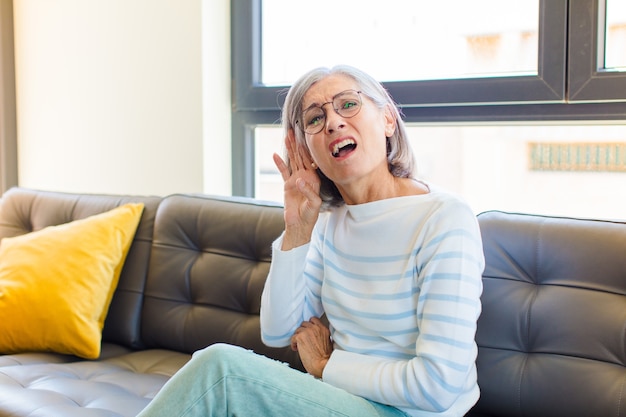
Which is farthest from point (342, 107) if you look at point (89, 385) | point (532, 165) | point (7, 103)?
point (7, 103)

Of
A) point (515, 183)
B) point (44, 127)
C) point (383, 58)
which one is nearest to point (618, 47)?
point (515, 183)

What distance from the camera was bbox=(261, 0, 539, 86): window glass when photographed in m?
2.18

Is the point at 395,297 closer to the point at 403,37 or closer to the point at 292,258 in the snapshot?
the point at 292,258

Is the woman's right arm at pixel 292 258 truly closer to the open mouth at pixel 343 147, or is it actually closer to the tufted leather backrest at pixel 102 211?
the open mouth at pixel 343 147

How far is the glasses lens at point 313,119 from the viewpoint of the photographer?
63.1 inches

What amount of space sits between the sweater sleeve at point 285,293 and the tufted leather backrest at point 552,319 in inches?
17.2

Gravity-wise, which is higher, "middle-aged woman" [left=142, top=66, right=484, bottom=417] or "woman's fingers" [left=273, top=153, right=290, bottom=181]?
"woman's fingers" [left=273, top=153, right=290, bottom=181]

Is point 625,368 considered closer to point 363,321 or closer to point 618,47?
point 363,321

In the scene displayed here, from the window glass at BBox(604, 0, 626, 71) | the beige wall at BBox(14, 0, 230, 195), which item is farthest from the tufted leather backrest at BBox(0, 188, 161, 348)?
the window glass at BBox(604, 0, 626, 71)

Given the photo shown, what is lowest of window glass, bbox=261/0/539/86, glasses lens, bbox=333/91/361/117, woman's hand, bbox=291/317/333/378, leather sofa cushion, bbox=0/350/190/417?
leather sofa cushion, bbox=0/350/190/417

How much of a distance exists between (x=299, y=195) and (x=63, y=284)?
2.99 feet

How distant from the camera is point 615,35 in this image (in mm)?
2002

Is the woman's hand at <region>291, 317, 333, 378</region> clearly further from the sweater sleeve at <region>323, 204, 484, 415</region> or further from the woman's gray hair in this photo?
the woman's gray hair

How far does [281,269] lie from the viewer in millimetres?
1682
